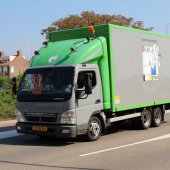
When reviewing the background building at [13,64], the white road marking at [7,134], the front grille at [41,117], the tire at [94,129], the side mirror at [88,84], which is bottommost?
the white road marking at [7,134]

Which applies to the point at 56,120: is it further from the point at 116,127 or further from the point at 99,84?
the point at 116,127

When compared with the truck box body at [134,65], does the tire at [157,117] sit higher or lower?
lower

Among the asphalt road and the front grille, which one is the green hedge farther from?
the front grille

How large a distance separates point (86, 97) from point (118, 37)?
2398mm

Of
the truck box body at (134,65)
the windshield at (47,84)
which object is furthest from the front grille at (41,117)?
the truck box body at (134,65)

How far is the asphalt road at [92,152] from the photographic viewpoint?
8953 mm

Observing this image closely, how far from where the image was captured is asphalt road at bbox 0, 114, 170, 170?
895 centimetres

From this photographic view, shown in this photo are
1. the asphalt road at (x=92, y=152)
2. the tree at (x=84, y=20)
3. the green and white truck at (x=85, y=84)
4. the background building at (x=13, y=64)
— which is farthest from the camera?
the background building at (x=13, y=64)

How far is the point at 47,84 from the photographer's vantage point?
11945 mm

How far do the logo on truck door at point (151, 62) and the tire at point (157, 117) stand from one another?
1174 mm

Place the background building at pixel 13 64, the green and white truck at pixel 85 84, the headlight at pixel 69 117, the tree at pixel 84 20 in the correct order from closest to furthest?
the headlight at pixel 69 117
the green and white truck at pixel 85 84
the tree at pixel 84 20
the background building at pixel 13 64

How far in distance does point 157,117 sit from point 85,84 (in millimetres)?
4849

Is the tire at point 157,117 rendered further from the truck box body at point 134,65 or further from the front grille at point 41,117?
the front grille at point 41,117

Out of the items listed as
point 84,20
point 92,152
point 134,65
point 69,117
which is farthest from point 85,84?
point 84,20
